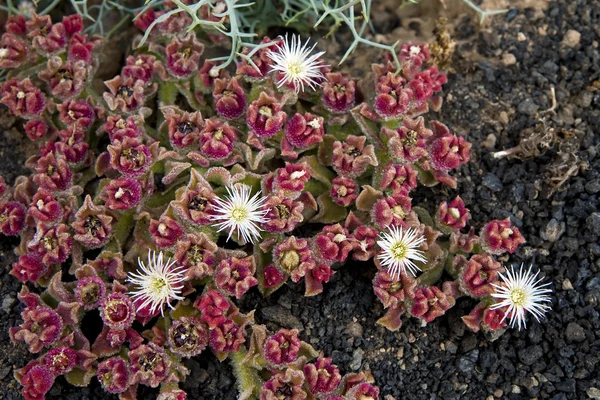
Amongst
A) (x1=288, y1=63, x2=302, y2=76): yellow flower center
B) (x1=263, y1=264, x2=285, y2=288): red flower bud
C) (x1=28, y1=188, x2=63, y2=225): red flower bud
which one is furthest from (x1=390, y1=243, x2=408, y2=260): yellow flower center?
(x1=28, y1=188, x2=63, y2=225): red flower bud

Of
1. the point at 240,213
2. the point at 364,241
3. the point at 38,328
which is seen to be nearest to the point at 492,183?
the point at 364,241

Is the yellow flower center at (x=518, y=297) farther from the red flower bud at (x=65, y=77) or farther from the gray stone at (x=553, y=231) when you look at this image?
the red flower bud at (x=65, y=77)

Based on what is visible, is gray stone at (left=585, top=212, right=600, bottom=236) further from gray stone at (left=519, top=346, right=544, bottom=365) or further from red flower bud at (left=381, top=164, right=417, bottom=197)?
red flower bud at (left=381, top=164, right=417, bottom=197)

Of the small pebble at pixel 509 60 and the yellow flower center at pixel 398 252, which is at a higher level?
the small pebble at pixel 509 60

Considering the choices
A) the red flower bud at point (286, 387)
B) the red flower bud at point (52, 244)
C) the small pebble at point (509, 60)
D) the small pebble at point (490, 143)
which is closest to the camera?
the red flower bud at point (286, 387)

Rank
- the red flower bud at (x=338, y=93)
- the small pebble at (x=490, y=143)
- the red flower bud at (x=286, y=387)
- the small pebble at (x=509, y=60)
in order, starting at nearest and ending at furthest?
1. the red flower bud at (x=286, y=387)
2. the red flower bud at (x=338, y=93)
3. the small pebble at (x=490, y=143)
4. the small pebble at (x=509, y=60)

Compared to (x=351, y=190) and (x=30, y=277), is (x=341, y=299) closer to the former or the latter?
(x=351, y=190)

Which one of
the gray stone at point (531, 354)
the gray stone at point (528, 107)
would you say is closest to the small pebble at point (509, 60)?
the gray stone at point (528, 107)
